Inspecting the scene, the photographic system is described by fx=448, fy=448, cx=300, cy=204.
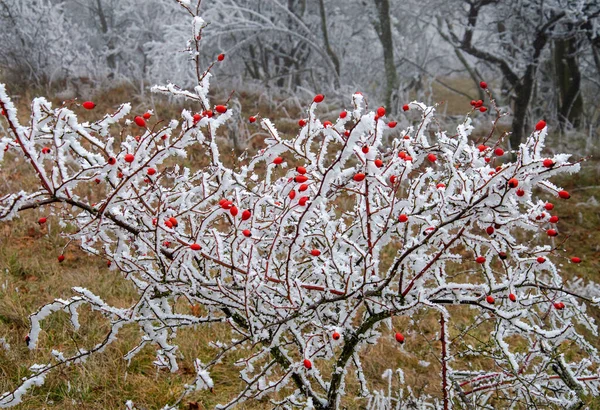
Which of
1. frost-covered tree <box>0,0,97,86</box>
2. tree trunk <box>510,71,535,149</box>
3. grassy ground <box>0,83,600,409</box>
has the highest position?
frost-covered tree <box>0,0,97,86</box>

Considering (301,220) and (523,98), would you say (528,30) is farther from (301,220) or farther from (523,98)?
(301,220)

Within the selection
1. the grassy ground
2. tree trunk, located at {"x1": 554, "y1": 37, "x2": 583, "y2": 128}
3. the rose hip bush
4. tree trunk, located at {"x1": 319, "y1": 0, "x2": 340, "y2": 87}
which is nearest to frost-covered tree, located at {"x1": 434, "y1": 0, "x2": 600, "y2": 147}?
tree trunk, located at {"x1": 554, "y1": 37, "x2": 583, "y2": 128}

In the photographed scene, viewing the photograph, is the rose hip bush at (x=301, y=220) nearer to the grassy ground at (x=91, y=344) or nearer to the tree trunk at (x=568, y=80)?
the grassy ground at (x=91, y=344)

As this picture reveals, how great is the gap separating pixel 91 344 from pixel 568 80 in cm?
963

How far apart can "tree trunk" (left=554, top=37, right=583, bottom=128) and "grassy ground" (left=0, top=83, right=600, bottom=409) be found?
4.92 m

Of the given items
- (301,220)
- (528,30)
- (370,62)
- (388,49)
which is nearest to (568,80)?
(528,30)

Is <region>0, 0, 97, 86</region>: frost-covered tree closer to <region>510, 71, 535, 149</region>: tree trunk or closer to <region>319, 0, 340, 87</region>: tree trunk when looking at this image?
<region>319, 0, 340, 87</region>: tree trunk

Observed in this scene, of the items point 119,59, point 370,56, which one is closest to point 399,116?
point 370,56

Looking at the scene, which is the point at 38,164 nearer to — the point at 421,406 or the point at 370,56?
the point at 421,406

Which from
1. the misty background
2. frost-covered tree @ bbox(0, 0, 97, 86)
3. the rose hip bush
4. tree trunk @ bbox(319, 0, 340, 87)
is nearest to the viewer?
the rose hip bush

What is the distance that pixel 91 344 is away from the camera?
3.10 meters

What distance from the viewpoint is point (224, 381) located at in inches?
120

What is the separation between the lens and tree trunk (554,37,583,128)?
8.64 m

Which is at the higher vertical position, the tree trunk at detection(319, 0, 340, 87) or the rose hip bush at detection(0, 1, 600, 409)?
the tree trunk at detection(319, 0, 340, 87)
